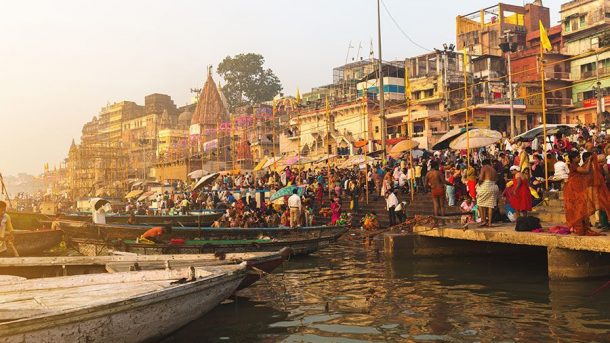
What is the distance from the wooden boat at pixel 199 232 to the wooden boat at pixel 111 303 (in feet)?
27.2

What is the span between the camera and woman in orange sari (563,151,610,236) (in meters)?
10.0

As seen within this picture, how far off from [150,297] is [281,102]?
203ft

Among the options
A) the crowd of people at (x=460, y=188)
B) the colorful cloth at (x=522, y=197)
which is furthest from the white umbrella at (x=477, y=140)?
the colorful cloth at (x=522, y=197)

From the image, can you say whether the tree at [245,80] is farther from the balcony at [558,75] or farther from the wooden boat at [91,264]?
the wooden boat at [91,264]

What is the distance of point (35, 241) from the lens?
632 inches

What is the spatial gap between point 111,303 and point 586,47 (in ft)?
160

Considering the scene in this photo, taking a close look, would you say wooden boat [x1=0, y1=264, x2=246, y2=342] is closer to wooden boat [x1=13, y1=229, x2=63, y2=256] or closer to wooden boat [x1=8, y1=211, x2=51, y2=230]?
wooden boat [x1=13, y1=229, x2=63, y2=256]

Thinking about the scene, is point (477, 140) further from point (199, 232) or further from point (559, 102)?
point (559, 102)

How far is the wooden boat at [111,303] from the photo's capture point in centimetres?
600

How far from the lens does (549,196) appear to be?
1431 centimetres

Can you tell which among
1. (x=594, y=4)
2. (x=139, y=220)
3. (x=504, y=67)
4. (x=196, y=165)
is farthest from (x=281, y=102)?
(x=139, y=220)

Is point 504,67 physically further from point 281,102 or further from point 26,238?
point 26,238

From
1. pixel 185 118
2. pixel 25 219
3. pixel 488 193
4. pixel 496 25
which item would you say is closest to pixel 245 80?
pixel 185 118

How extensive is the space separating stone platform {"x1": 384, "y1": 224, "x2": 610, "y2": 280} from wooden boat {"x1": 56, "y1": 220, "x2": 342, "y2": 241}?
139 inches
